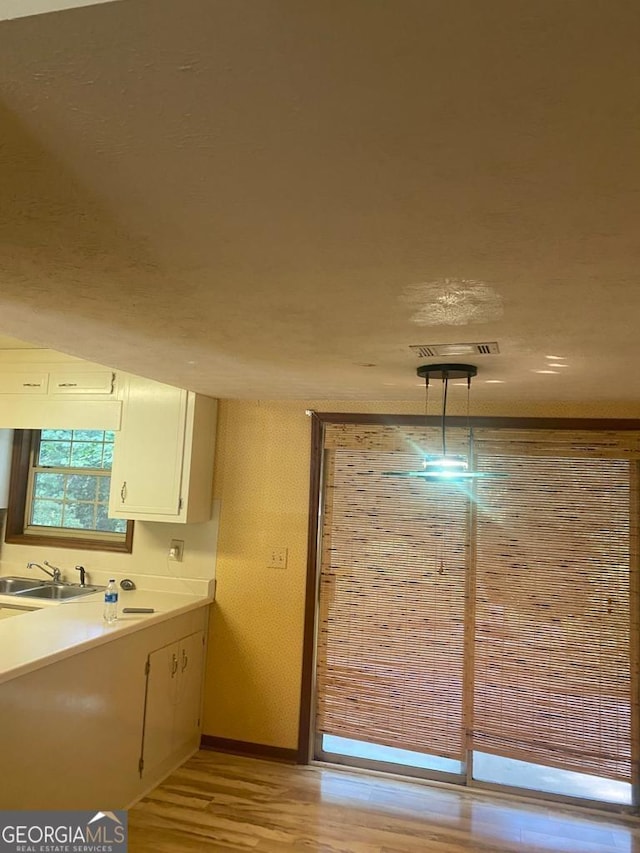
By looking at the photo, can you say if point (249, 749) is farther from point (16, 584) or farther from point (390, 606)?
point (16, 584)

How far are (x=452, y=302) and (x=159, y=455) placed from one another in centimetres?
258

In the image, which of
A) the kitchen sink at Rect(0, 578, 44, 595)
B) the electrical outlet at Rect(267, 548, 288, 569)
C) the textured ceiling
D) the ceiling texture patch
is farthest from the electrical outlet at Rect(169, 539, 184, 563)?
the ceiling texture patch

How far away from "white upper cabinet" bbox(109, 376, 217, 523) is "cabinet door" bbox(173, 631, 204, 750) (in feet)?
2.53

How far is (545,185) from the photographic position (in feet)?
3.12

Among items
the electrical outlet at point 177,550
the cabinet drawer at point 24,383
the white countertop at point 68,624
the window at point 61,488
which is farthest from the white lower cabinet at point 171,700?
the cabinet drawer at point 24,383

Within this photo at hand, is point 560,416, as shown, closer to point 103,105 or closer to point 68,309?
point 68,309

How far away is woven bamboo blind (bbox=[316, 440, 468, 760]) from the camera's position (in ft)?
11.5

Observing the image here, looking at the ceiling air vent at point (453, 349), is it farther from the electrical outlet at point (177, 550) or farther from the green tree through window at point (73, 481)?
the green tree through window at point (73, 481)

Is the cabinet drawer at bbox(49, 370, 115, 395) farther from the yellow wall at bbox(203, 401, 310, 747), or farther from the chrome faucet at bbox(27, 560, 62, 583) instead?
the chrome faucet at bbox(27, 560, 62, 583)

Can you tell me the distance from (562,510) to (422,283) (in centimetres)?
237

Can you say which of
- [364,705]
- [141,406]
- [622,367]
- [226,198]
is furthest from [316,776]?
[226,198]

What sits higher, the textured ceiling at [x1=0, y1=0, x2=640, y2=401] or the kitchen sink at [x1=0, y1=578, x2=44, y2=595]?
the textured ceiling at [x1=0, y1=0, x2=640, y2=401]

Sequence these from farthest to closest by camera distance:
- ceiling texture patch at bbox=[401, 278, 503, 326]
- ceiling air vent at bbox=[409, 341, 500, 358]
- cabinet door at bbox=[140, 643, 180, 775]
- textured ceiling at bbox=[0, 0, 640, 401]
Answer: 1. cabinet door at bbox=[140, 643, 180, 775]
2. ceiling air vent at bbox=[409, 341, 500, 358]
3. ceiling texture patch at bbox=[401, 278, 503, 326]
4. textured ceiling at bbox=[0, 0, 640, 401]

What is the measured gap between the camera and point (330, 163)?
0.91 m
